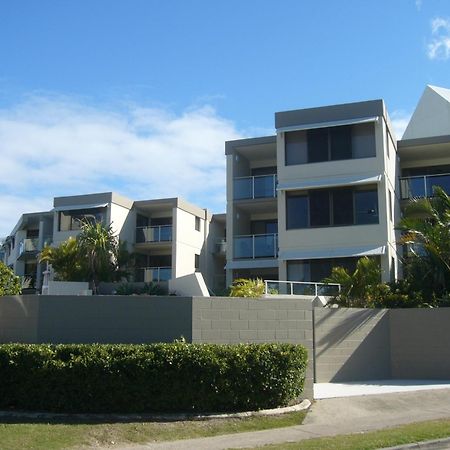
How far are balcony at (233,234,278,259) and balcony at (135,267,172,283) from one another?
7.99 meters

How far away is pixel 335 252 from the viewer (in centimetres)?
2405

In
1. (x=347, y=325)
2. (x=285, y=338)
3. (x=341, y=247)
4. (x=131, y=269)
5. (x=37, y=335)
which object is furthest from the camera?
(x=131, y=269)

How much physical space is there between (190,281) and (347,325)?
493cm

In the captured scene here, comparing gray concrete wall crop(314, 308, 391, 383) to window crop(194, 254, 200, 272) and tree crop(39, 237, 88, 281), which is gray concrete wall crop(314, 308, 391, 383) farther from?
window crop(194, 254, 200, 272)

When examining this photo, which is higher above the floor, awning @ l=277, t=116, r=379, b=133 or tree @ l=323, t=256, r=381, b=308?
awning @ l=277, t=116, r=379, b=133

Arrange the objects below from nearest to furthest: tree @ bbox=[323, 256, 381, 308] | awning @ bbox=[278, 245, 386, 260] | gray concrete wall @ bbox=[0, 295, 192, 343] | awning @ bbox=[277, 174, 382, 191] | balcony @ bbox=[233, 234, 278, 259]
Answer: gray concrete wall @ bbox=[0, 295, 192, 343]
tree @ bbox=[323, 256, 381, 308]
awning @ bbox=[278, 245, 386, 260]
awning @ bbox=[277, 174, 382, 191]
balcony @ bbox=[233, 234, 278, 259]

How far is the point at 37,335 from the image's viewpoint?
1177 centimetres

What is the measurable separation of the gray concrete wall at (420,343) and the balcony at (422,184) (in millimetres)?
12019

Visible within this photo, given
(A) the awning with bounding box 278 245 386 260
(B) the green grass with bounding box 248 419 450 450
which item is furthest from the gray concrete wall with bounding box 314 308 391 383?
(A) the awning with bounding box 278 245 386 260

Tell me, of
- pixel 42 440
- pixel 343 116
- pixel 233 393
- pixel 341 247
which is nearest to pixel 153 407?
pixel 233 393

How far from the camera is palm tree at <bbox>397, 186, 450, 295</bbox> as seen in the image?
16.9 m

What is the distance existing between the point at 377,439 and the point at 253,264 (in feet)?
60.0

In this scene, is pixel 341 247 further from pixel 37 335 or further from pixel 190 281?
pixel 37 335

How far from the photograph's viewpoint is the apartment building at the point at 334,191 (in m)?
24.2
